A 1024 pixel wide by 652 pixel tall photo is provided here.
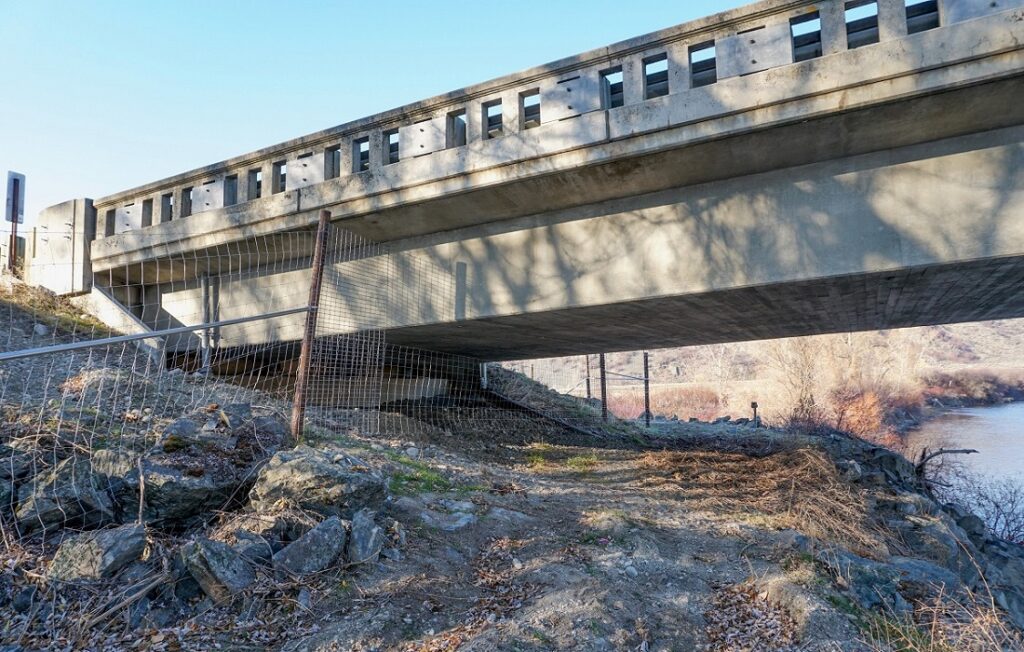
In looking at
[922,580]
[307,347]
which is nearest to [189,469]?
[307,347]

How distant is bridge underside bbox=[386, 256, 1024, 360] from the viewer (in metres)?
5.39

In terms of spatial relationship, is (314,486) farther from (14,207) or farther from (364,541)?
(14,207)

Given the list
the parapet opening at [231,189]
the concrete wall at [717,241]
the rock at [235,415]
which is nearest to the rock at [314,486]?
the rock at [235,415]

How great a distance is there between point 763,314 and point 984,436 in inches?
727

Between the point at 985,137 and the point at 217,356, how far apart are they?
9253 mm

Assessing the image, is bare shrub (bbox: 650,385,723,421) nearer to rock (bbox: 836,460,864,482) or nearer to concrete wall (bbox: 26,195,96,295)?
rock (bbox: 836,460,864,482)

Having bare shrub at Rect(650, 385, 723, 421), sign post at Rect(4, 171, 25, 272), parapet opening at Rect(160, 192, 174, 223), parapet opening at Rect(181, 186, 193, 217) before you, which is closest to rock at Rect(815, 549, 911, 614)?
parapet opening at Rect(181, 186, 193, 217)

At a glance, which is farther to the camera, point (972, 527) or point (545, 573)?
point (972, 527)

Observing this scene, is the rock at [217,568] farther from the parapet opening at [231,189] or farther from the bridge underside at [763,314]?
the parapet opening at [231,189]

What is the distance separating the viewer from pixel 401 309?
23.2 feet

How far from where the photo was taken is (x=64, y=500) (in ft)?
11.0

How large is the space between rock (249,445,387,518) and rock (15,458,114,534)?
828 mm

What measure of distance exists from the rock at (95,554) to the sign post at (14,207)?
8.65 meters

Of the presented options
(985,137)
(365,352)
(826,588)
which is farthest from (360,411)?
(985,137)
